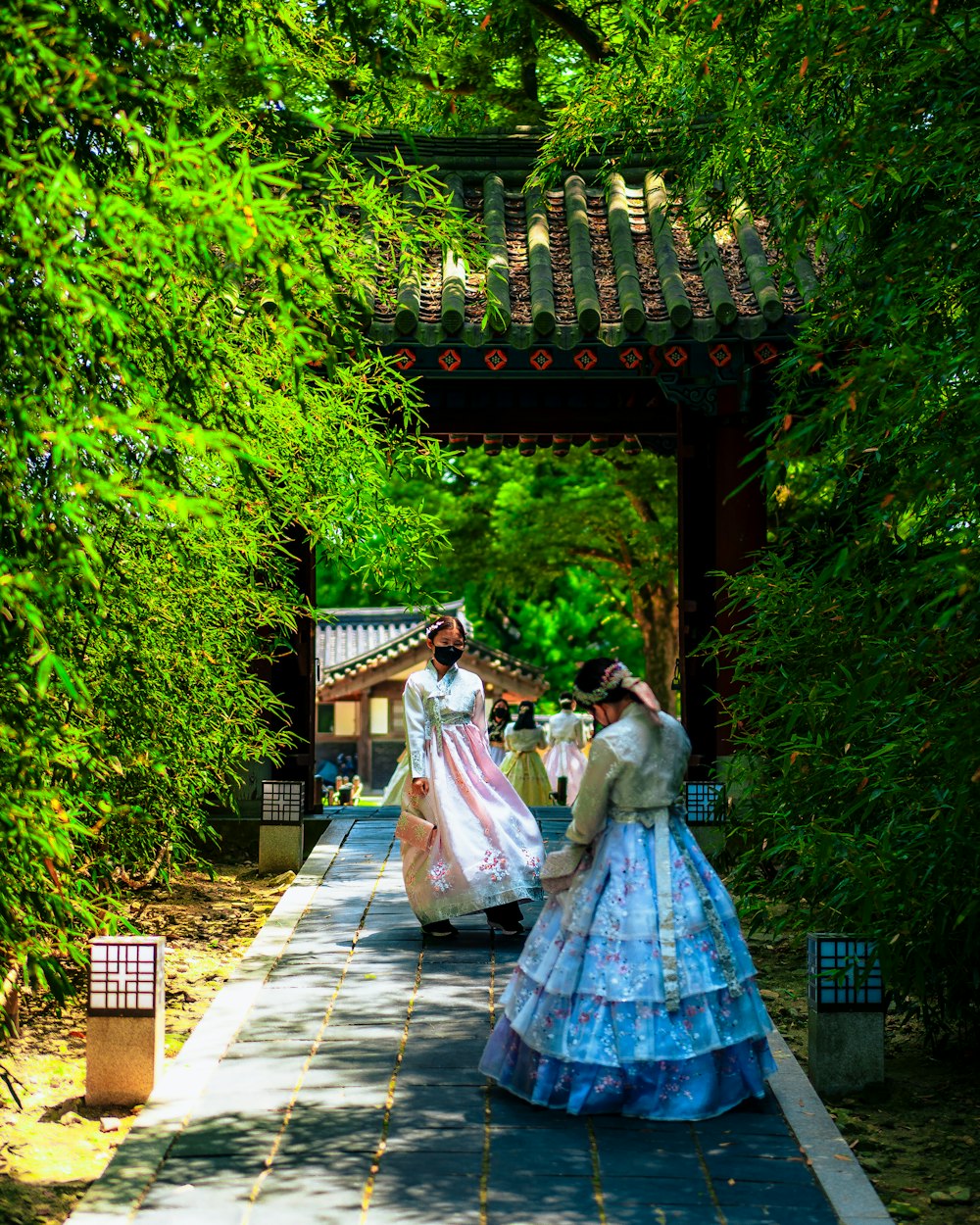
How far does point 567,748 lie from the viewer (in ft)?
63.4

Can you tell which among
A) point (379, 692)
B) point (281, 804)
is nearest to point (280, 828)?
point (281, 804)

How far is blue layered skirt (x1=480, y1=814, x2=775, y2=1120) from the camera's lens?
14.6ft

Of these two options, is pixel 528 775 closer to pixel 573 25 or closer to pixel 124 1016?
pixel 573 25

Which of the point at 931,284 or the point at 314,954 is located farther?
the point at 314,954

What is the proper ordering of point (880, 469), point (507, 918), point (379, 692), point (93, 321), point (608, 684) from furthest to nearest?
point (379, 692), point (507, 918), point (880, 469), point (608, 684), point (93, 321)

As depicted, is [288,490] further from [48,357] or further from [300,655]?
[48,357]

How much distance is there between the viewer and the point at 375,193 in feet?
21.7

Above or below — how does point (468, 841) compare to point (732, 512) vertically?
below

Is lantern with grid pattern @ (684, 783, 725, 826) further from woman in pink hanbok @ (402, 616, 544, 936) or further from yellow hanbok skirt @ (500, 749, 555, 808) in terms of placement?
yellow hanbok skirt @ (500, 749, 555, 808)

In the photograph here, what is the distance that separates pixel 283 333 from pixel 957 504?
1972 millimetres

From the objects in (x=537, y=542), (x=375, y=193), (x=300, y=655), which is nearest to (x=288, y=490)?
(x=375, y=193)

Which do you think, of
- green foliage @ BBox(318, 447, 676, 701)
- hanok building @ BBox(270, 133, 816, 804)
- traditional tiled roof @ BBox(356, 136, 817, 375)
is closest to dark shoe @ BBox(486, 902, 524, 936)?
hanok building @ BBox(270, 133, 816, 804)

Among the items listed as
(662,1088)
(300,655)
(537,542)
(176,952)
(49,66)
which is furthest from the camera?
(537,542)

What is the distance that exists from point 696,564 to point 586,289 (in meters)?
1.82
